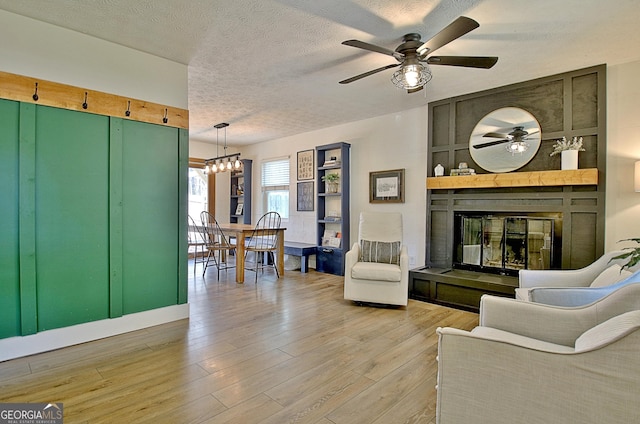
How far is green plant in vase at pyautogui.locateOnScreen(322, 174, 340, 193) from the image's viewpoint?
18.7 ft

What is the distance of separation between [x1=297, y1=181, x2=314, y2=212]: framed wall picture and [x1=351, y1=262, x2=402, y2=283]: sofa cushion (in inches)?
106

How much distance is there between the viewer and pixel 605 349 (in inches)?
47.7

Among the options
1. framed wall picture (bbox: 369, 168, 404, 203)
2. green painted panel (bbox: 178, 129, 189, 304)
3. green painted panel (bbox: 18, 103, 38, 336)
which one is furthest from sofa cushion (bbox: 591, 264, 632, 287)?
green painted panel (bbox: 18, 103, 38, 336)

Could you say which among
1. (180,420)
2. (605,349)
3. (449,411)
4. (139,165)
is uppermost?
(139,165)

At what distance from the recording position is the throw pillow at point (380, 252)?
3.95 metres

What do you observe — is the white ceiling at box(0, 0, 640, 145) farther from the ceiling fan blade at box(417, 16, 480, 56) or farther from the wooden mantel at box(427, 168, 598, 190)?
the wooden mantel at box(427, 168, 598, 190)

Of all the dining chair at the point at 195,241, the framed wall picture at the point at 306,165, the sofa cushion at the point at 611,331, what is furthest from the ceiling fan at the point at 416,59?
the dining chair at the point at 195,241

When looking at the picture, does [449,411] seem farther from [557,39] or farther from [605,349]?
[557,39]

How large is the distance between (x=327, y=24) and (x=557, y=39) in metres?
1.99

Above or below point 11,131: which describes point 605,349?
below

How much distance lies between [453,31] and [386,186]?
3124 millimetres

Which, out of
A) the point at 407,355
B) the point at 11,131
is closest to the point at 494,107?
the point at 407,355

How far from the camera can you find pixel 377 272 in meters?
3.66

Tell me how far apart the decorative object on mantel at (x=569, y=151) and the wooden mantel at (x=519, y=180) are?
0.09m
